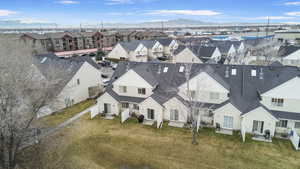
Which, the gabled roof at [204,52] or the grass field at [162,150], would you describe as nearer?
the grass field at [162,150]

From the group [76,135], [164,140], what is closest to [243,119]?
[164,140]

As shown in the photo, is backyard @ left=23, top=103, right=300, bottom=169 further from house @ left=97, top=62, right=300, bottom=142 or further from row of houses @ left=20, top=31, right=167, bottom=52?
row of houses @ left=20, top=31, right=167, bottom=52

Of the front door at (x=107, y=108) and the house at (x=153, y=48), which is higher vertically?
the house at (x=153, y=48)

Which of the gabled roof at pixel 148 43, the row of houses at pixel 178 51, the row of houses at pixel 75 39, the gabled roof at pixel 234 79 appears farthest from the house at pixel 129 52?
the gabled roof at pixel 234 79

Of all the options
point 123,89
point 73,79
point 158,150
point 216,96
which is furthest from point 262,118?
point 73,79

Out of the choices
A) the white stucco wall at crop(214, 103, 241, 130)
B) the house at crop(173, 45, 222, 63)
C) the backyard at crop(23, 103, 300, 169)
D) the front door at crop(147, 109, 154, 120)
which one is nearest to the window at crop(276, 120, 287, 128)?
the backyard at crop(23, 103, 300, 169)

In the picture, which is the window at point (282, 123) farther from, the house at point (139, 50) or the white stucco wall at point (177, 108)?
the house at point (139, 50)

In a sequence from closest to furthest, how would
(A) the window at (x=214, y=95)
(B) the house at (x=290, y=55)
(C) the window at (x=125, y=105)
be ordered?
(A) the window at (x=214, y=95), (C) the window at (x=125, y=105), (B) the house at (x=290, y=55)
